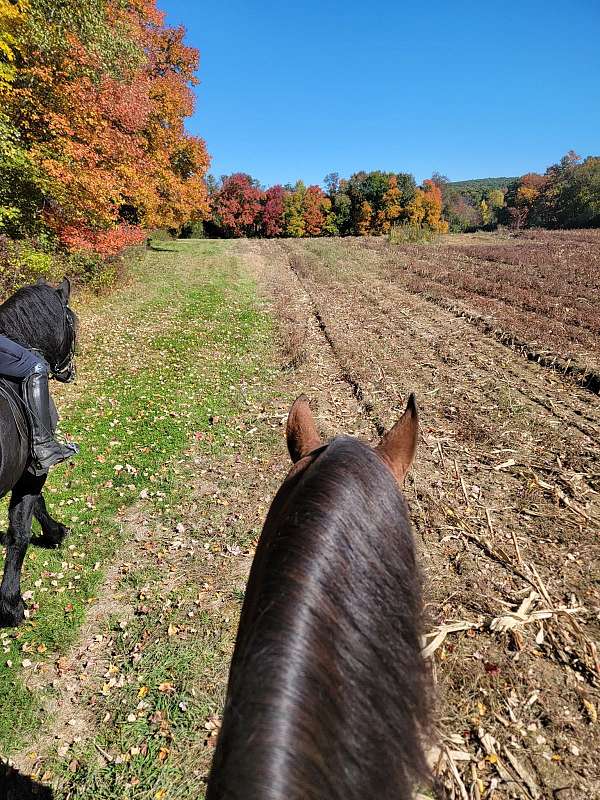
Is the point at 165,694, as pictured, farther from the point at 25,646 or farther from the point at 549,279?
the point at 549,279

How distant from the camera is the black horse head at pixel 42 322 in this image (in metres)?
4.33

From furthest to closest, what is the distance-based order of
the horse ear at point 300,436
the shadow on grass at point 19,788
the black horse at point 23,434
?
the black horse at point 23,434 < the shadow on grass at point 19,788 < the horse ear at point 300,436

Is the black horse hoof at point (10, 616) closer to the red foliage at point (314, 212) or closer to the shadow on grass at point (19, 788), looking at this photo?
the shadow on grass at point (19, 788)

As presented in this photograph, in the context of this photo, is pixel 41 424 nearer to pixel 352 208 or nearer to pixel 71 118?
pixel 71 118

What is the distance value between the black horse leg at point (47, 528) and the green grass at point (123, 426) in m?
0.11

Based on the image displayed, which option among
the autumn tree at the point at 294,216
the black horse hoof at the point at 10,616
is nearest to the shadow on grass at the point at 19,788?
the black horse hoof at the point at 10,616

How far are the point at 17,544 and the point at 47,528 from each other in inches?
27.7

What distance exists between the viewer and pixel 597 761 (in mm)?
2779

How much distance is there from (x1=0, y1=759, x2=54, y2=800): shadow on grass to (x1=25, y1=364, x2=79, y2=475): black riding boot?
2.34 meters

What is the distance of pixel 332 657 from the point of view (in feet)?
3.59

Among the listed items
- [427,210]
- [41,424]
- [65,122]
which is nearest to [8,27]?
→ [65,122]

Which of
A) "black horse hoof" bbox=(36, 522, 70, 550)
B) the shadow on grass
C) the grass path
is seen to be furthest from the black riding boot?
the shadow on grass

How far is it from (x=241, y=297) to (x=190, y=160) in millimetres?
14369

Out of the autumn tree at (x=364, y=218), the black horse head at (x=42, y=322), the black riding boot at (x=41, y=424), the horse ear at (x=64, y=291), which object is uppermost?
the autumn tree at (x=364, y=218)
